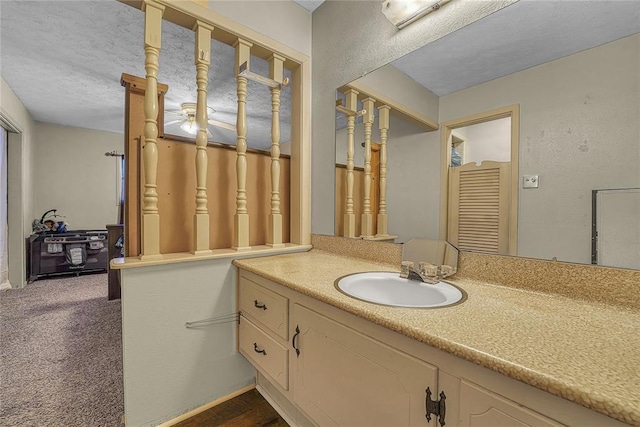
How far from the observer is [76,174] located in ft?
15.3

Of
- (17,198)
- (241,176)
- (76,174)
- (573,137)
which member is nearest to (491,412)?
(573,137)

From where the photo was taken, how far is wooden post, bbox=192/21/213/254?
137 centimetres

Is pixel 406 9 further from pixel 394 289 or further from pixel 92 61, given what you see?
pixel 92 61

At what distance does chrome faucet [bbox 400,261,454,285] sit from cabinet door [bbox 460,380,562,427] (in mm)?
510

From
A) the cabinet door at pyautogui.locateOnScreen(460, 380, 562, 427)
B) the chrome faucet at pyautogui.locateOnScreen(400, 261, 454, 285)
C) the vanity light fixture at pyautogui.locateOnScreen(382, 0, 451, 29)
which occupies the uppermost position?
the vanity light fixture at pyautogui.locateOnScreen(382, 0, 451, 29)

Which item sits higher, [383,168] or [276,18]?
[276,18]

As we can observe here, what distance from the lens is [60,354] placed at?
1.93 m

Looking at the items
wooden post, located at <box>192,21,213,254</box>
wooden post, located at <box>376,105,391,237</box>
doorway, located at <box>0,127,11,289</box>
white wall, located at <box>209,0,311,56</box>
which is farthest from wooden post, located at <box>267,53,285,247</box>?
doorway, located at <box>0,127,11,289</box>

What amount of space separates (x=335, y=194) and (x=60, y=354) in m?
2.27

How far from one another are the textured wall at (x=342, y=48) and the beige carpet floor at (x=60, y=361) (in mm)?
1554

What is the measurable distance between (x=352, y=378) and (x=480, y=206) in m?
0.81

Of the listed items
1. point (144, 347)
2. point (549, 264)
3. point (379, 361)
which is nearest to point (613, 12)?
point (549, 264)

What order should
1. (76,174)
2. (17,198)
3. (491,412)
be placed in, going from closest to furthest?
(491,412)
(17,198)
(76,174)

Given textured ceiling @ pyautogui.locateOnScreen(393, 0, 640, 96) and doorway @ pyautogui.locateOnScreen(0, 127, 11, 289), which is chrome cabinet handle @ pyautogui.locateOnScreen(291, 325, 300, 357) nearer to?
textured ceiling @ pyautogui.locateOnScreen(393, 0, 640, 96)
